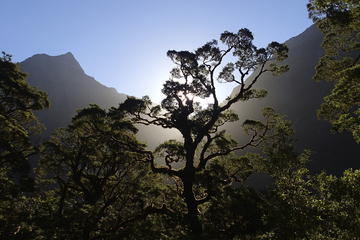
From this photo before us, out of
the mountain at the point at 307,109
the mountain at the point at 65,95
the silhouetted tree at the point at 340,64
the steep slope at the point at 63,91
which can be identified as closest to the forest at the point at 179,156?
the silhouetted tree at the point at 340,64

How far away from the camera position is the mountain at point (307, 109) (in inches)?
3529

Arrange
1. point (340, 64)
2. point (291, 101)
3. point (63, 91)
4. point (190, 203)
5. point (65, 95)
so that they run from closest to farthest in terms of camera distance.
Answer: point (340, 64), point (190, 203), point (291, 101), point (65, 95), point (63, 91)

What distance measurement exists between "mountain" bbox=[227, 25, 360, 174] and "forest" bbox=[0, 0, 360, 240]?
5635 cm

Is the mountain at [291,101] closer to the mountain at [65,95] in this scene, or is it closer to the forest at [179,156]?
the mountain at [65,95]

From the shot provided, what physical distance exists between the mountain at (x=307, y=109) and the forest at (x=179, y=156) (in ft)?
185

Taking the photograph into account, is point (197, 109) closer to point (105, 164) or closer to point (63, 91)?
point (105, 164)

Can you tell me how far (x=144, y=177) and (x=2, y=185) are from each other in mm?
11785

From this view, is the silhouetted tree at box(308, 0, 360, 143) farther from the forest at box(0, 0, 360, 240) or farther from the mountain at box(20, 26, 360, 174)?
the mountain at box(20, 26, 360, 174)

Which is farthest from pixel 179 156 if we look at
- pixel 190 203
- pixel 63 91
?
pixel 63 91

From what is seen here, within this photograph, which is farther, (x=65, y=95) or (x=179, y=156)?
(x=65, y=95)

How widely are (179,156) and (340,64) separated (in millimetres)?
11401

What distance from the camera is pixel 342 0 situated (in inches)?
566

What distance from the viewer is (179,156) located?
21141mm

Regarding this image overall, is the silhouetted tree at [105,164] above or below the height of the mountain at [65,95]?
below
